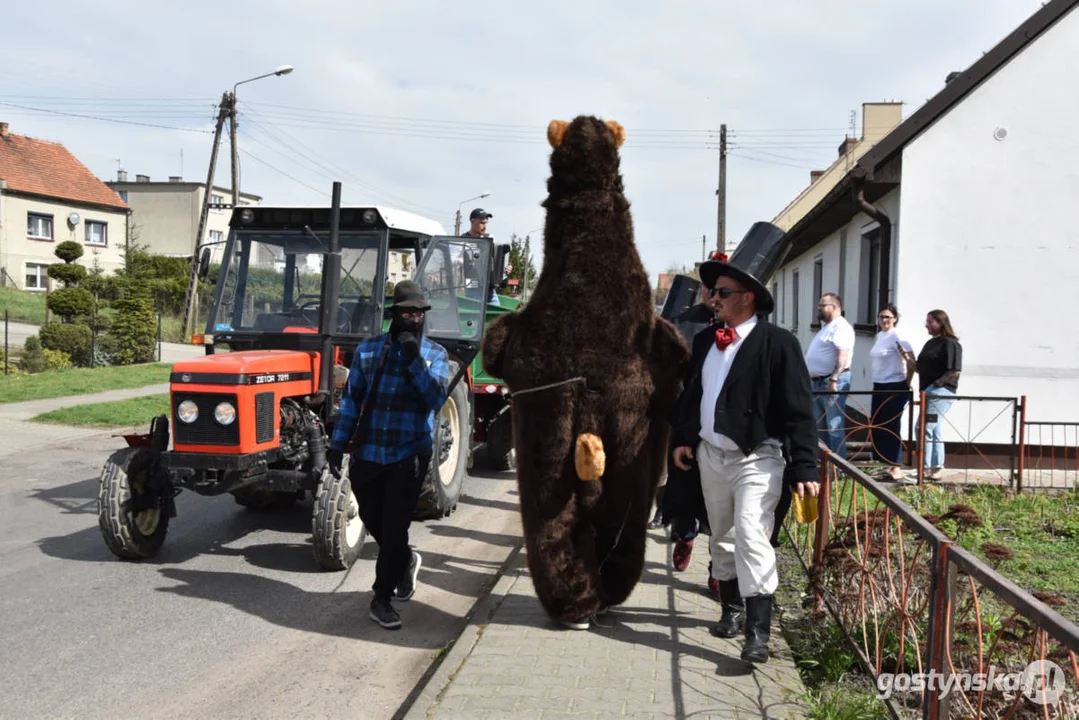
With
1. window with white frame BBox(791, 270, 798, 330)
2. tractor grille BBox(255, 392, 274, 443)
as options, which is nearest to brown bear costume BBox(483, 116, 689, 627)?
tractor grille BBox(255, 392, 274, 443)

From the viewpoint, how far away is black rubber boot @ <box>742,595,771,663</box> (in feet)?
14.1

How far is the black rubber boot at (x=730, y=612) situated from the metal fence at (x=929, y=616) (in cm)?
52

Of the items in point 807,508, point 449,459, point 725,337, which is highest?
point 725,337

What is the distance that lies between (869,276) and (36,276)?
132 feet

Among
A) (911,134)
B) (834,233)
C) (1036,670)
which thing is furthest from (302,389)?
(834,233)

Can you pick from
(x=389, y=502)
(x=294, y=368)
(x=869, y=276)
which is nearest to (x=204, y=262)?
(x=294, y=368)

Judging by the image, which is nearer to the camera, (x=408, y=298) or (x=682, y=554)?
(x=408, y=298)

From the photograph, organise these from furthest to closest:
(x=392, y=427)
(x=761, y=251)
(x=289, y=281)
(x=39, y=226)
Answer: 1. (x=39, y=226)
2. (x=289, y=281)
3. (x=761, y=251)
4. (x=392, y=427)

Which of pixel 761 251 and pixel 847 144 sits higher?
pixel 847 144

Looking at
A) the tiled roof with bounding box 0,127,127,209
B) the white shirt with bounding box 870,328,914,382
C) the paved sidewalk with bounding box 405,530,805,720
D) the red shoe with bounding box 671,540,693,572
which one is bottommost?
the paved sidewalk with bounding box 405,530,805,720

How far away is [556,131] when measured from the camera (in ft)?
15.6

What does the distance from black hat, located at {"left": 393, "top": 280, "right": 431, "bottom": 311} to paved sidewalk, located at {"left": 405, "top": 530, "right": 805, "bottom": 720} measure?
5.71 ft

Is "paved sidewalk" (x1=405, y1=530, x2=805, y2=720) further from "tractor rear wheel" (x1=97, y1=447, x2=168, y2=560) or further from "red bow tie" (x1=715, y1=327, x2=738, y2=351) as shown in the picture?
"tractor rear wheel" (x1=97, y1=447, x2=168, y2=560)

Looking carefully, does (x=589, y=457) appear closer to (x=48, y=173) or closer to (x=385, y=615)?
(x=385, y=615)
